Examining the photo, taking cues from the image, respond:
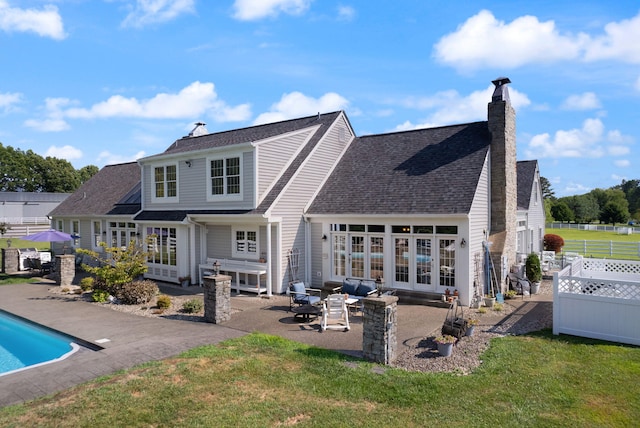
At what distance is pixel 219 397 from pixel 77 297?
37.8 feet

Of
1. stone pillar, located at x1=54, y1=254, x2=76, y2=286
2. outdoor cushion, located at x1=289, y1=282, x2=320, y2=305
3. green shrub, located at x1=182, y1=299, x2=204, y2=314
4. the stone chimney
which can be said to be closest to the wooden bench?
outdoor cushion, located at x1=289, y1=282, x2=320, y2=305

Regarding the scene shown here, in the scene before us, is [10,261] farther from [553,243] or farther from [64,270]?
[553,243]

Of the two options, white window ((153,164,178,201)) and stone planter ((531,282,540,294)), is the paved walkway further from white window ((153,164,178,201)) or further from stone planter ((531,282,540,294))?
white window ((153,164,178,201))

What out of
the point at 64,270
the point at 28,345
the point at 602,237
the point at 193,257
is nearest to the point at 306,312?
the point at 28,345

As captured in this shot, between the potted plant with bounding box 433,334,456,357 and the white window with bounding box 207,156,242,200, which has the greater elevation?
the white window with bounding box 207,156,242,200

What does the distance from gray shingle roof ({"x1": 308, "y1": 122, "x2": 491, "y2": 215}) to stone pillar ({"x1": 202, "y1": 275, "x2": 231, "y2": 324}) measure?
587cm

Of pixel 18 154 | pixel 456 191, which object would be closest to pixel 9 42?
pixel 456 191

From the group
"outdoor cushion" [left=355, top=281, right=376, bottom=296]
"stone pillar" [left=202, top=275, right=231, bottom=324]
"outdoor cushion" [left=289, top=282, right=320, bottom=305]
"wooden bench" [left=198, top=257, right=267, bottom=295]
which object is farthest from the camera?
"wooden bench" [left=198, top=257, right=267, bottom=295]

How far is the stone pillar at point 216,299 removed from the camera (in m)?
11.4

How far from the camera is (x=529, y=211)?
21.4m

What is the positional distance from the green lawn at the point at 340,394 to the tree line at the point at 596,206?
55.9 metres

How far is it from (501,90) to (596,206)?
86858 millimetres

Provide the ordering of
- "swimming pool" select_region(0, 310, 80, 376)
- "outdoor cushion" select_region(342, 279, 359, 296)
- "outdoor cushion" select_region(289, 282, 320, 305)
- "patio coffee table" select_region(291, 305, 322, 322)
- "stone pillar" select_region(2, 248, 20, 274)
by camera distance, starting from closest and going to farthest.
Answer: "swimming pool" select_region(0, 310, 80, 376) < "patio coffee table" select_region(291, 305, 322, 322) < "outdoor cushion" select_region(289, 282, 320, 305) < "outdoor cushion" select_region(342, 279, 359, 296) < "stone pillar" select_region(2, 248, 20, 274)

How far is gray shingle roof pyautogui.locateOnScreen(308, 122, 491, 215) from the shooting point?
1433cm
